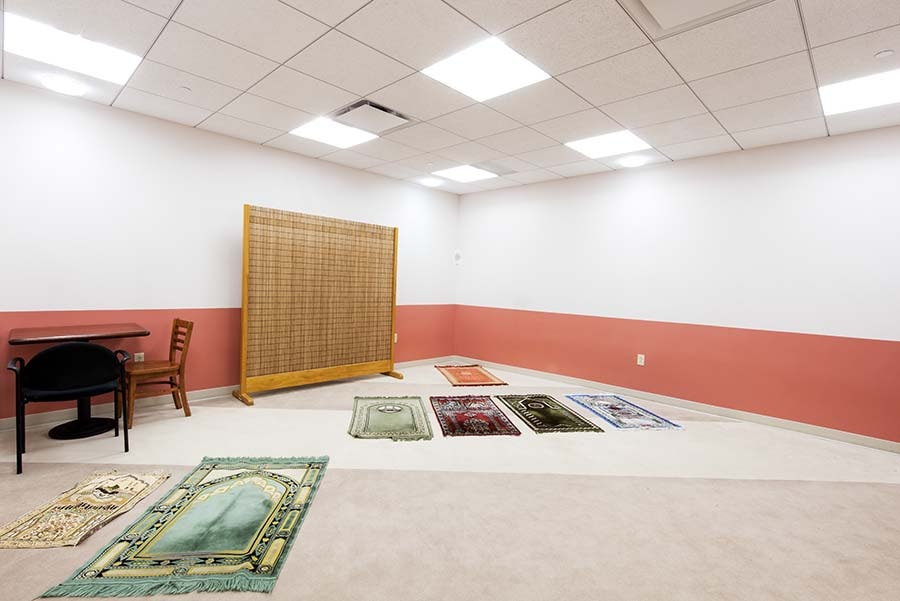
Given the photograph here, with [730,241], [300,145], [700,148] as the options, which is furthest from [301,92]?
[730,241]

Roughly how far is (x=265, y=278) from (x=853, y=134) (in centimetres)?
593

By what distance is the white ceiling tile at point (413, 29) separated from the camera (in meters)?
2.36

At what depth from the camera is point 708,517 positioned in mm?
2568

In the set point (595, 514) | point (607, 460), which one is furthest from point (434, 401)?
point (595, 514)

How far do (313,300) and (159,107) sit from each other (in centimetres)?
237

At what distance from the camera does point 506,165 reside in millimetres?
5371

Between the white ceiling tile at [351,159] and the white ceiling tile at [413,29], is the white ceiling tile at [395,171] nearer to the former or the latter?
the white ceiling tile at [351,159]

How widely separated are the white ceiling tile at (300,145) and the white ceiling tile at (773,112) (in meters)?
3.93

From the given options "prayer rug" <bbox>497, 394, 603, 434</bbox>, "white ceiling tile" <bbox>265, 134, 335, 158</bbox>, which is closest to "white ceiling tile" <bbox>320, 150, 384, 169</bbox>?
"white ceiling tile" <bbox>265, 134, 335, 158</bbox>

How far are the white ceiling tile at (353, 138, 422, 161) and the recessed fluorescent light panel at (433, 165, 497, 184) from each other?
78cm

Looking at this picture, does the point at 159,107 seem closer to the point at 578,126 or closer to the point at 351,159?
the point at 351,159

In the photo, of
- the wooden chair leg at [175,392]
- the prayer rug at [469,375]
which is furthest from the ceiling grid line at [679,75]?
the wooden chair leg at [175,392]

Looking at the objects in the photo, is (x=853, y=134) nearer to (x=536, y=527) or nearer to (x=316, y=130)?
(x=536, y=527)

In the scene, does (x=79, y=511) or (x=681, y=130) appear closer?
(x=79, y=511)
